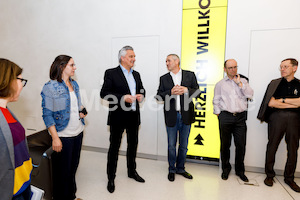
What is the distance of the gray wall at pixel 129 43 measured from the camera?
303cm

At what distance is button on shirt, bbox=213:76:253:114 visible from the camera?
111 inches

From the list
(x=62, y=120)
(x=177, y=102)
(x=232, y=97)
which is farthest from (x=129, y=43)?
(x=62, y=120)

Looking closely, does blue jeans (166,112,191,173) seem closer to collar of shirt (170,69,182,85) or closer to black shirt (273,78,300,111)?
collar of shirt (170,69,182,85)

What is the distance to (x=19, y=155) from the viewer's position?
3.47ft

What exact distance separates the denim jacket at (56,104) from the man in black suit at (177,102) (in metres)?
1.33

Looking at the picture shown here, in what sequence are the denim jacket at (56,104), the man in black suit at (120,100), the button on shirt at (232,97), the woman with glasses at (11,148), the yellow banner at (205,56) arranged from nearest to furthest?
1. the woman with glasses at (11,148)
2. the denim jacket at (56,104)
3. the man in black suit at (120,100)
4. the button on shirt at (232,97)
5. the yellow banner at (205,56)

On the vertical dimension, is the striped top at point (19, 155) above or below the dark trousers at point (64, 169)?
above

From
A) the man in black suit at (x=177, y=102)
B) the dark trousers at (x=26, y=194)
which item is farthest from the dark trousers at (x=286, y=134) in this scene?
the dark trousers at (x=26, y=194)

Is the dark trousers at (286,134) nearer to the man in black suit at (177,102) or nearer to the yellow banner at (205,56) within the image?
the yellow banner at (205,56)

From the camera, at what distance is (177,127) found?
2.90 meters

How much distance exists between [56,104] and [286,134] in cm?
304

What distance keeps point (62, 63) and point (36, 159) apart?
126 cm

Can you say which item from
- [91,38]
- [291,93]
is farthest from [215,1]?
[91,38]

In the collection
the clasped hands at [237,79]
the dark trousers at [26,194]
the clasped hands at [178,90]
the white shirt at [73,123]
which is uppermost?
the clasped hands at [237,79]
